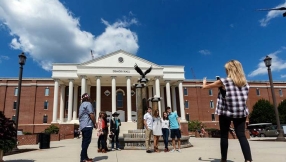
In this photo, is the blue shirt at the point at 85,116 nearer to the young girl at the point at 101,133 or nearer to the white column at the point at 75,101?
the young girl at the point at 101,133

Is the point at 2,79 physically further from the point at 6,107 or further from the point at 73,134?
the point at 73,134

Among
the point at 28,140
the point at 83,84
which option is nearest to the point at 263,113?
the point at 83,84

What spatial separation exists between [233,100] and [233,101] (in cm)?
2

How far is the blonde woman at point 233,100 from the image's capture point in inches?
169

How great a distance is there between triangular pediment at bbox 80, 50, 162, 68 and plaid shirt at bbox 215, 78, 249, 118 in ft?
123

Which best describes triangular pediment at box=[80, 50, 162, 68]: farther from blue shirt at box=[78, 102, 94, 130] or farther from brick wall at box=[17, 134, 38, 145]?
blue shirt at box=[78, 102, 94, 130]

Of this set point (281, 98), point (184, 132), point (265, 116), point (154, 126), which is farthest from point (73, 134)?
point (281, 98)

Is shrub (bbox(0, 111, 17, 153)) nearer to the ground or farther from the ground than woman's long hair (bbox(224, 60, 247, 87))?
nearer to the ground

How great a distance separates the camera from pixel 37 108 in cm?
4766

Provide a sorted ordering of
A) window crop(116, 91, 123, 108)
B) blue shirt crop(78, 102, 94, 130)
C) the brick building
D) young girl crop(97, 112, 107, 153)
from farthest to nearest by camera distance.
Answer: window crop(116, 91, 123, 108) < the brick building < young girl crop(97, 112, 107, 153) < blue shirt crop(78, 102, 94, 130)

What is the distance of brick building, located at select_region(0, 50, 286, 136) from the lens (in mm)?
39625

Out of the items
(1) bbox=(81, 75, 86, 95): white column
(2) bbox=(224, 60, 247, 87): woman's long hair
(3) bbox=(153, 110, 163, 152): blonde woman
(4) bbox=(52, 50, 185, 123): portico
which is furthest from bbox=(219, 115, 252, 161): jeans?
(1) bbox=(81, 75, 86, 95): white column

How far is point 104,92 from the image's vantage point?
47.3 meters

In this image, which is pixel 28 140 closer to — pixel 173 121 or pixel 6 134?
pixel 6 134
